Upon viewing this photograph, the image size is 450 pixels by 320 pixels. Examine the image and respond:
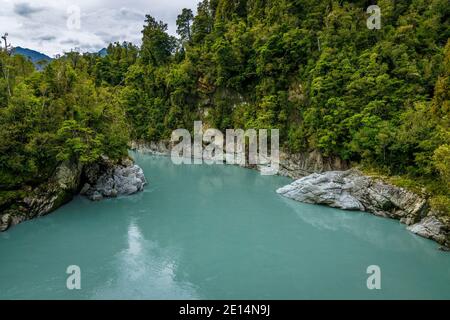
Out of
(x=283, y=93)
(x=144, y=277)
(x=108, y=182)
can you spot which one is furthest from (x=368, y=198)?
(x=108, y=182)

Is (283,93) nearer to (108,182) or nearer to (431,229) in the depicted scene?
(108,182)

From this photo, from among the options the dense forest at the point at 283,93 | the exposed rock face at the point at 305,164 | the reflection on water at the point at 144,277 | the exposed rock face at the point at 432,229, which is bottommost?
the reflection on water at the point at 144,277

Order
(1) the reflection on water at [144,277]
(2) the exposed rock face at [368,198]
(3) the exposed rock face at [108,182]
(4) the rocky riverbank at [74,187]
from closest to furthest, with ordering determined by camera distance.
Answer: (1) the reflection on water at [144,277] → (2) the exposed rock face at [368,198] → (4) the rocky riverbank at [74,187] → (3) the exposed rock face at [108,182]

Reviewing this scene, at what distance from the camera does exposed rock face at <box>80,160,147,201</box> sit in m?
20.7

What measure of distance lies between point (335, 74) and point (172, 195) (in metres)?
15.5

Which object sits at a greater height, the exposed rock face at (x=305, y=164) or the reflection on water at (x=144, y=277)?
the exposed rock face at (x=305, y=164)

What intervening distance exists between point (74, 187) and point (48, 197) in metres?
2.25

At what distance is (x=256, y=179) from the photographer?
27.7 m

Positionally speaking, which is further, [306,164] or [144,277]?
[306,164]

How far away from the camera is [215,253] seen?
13375mm

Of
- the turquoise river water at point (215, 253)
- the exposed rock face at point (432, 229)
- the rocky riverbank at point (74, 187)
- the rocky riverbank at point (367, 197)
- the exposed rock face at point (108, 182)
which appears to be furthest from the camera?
the exposed rock face at point (108, 182)

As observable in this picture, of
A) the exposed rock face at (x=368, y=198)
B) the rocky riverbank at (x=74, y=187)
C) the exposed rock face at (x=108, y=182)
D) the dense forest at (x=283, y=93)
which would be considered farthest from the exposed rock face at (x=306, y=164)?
the exposed rock face at (x=108, y=182)

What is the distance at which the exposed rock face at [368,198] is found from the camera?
1488 cm

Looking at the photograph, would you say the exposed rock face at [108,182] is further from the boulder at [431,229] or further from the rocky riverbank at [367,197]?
the boulder at [431,229]
